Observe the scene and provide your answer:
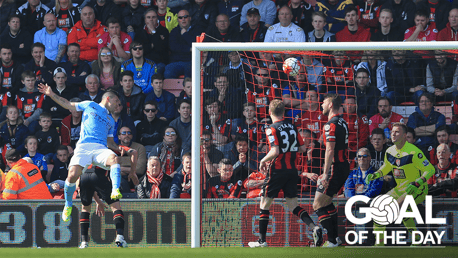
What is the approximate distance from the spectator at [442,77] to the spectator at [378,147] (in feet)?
3.82

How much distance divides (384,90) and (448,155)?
1.44 meters

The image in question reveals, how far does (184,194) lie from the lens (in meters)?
7.92

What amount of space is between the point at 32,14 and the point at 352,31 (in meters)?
5.04

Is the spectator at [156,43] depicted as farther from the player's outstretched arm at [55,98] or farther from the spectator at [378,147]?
the spectator at [378,147]

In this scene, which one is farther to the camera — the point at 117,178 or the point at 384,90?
the point at 384,90

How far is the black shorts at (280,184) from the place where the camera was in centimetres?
651

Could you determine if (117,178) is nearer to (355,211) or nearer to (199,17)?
(355,211)

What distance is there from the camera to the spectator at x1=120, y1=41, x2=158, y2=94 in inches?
364

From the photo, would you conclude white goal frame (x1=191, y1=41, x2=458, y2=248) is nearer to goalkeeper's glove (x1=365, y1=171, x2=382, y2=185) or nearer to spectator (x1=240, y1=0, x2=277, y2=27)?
goalkeeper's glove (x1=365, y1=171, x2=382, y2=185)

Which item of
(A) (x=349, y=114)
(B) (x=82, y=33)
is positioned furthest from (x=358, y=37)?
(B) (x=82, y=33)

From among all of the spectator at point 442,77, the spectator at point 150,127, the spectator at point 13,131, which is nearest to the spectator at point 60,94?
the spectator at point 13,131

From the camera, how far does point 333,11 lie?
9.45 meters

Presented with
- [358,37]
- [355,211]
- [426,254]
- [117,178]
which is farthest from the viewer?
[358,37]

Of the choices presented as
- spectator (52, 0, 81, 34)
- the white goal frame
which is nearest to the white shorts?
the white goal frame
